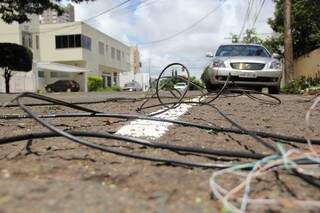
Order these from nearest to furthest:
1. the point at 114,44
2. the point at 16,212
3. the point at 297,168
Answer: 1. the point at 16,212
2. the point at 297,168
3. the point at 114,44

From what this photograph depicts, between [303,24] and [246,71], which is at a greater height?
[303,24]

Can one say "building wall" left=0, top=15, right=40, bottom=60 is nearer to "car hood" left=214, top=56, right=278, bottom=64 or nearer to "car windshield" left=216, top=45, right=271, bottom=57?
"car windshield" left=216, top=45, right=271, bottom=57

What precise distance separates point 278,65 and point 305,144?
10231 millimetres

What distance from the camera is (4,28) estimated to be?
5272 cm

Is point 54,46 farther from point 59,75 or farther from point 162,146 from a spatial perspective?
point 162,146

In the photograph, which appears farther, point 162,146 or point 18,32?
point 18,32

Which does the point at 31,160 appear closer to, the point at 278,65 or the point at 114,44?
the point at 278,65

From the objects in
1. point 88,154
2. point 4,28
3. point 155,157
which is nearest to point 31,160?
point 88,154

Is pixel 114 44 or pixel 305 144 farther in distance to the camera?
pixel 114 44

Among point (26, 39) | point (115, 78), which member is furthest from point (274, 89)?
point (115, 78)

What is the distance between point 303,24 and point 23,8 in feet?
59.2

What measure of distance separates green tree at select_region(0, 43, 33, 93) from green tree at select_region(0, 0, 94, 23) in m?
3.29

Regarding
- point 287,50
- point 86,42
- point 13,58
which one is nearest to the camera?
point 287,50

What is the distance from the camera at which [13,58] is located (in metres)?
28.9
